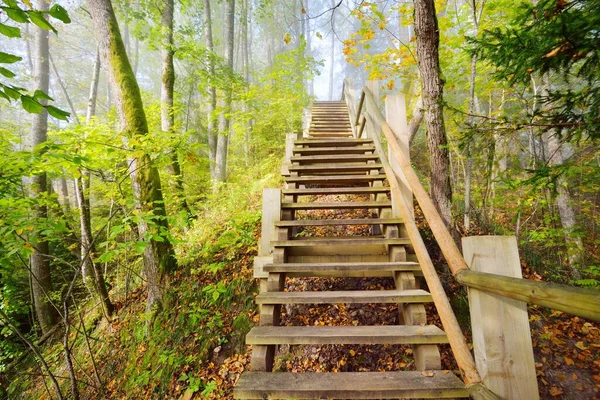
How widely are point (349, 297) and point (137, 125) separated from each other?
4230 mm

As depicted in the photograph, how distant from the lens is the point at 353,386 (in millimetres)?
1613

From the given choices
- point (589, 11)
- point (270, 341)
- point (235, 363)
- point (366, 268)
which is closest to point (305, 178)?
point (366, 268)

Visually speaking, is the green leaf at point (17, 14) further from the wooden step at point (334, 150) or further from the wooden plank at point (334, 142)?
the wooden plank at point (334, 142)

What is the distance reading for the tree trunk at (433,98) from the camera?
2.94m

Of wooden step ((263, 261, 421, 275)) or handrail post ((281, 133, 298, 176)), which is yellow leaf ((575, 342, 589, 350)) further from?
handrail post ((281, 133, 298, 176))

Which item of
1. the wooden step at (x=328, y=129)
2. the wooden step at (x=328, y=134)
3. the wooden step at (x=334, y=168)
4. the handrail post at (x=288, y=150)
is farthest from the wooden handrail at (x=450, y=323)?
the wooden step at (x=328, y=129)

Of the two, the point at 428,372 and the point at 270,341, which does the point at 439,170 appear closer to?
the point at 428,372

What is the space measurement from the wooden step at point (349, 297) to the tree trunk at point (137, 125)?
260 centimetres

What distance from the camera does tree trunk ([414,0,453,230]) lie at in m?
2.94

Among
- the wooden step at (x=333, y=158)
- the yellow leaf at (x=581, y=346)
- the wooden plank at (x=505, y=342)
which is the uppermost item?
the wooden step at (x=333, y=158)

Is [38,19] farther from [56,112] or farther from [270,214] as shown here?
[270,214]

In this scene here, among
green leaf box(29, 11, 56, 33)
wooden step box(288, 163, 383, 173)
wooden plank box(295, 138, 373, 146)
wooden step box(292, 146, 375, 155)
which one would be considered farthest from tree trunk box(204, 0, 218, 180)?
green leaf box(29, 11, 56, 33)

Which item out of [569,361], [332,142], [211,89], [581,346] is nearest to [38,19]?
[332,142]

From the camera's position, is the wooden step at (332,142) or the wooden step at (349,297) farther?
the wooden step at (332,142)
